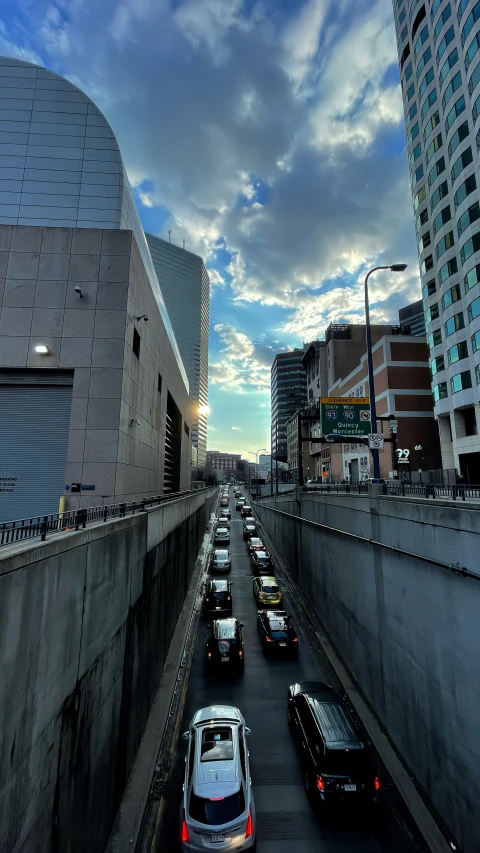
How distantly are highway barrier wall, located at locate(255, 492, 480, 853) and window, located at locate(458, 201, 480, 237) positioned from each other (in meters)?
33.3

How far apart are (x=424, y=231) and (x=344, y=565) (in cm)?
4430

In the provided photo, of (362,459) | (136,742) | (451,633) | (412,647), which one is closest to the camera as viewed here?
(451,633)

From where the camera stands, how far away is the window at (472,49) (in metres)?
31.7

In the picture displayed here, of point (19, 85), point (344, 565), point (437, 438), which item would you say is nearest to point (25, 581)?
point (344, 565)

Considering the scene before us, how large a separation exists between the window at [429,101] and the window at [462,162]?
1178 cm

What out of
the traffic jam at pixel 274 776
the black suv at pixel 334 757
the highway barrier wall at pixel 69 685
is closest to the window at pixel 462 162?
the highway barrier wall at pixel 69 685

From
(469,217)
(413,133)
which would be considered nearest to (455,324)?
(469,217)

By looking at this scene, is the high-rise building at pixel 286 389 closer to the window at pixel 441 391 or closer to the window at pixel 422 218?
the window at pixel 422 218

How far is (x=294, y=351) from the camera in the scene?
150375 millimetres

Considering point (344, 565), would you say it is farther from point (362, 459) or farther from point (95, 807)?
point (362, 459)

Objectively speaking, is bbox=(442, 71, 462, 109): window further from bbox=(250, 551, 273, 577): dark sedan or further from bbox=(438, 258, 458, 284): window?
bbox=(250, 551, 273, 577): dark sedan

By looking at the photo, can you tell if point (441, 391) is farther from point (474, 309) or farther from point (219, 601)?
point (219, 601)

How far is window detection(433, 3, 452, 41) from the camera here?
3716 cm

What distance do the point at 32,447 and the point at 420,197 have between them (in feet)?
168
